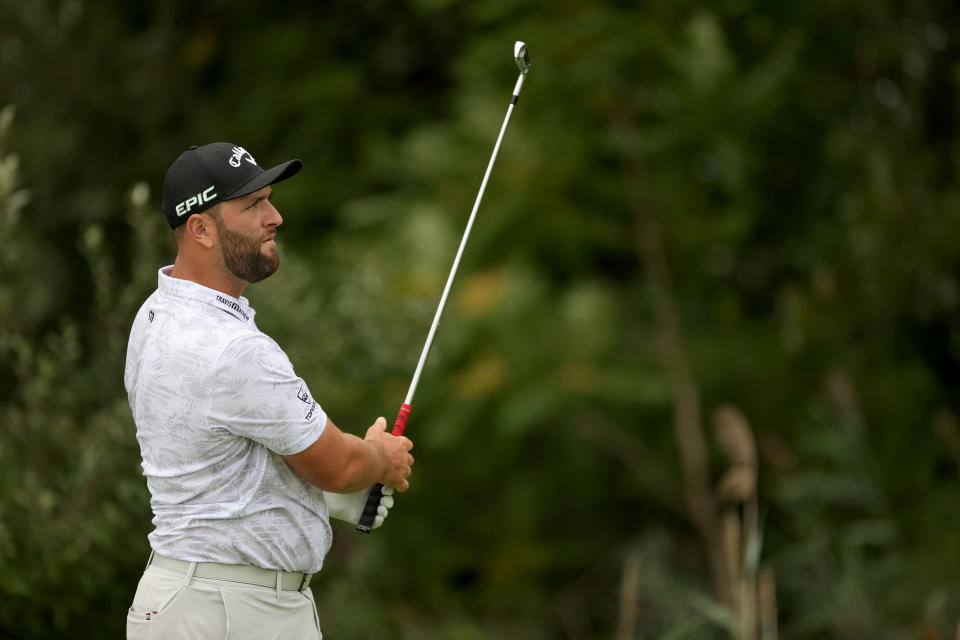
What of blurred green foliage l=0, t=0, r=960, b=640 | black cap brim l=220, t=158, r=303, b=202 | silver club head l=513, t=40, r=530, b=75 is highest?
silver club head l=513, t=40, r=530, b=75

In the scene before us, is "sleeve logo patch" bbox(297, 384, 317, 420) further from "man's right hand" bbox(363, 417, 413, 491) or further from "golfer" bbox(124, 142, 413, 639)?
"man's right hand" bbox(363, 417, 413, 491)

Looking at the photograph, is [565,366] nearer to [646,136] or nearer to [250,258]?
[646,136]

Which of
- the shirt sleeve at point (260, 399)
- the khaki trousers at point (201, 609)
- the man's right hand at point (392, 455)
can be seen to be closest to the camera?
the shirt sleeve at point (260, 399)

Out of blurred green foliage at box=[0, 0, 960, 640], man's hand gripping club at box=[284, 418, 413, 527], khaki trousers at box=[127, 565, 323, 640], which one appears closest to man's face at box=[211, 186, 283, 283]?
man's hand gripping club at box=[284, 418, 413, 527]

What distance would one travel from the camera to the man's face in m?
2.45

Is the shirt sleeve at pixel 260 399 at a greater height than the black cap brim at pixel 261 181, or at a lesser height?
lesser

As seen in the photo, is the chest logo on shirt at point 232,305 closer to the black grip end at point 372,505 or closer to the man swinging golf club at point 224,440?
the man swinging golf club at point 224,440

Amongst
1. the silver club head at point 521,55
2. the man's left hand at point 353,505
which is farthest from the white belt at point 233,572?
the silver club head at point 521,55

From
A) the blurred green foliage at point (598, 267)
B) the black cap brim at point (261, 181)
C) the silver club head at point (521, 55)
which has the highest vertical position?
the silver club head at point (521, 55)

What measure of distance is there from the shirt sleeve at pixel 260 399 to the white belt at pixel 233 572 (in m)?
0.27

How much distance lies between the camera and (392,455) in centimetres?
256

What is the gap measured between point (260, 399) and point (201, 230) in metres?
0.39

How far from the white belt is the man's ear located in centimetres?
63

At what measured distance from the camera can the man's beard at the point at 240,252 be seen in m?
2.46
